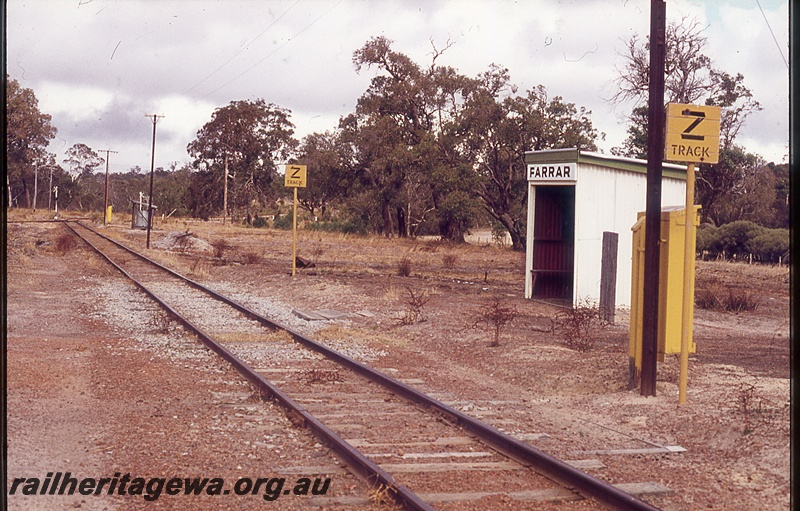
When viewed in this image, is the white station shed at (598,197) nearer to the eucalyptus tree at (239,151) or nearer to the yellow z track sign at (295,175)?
the yellow z track sign at (295,175)

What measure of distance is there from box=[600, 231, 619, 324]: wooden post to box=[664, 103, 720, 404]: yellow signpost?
20.6 ft

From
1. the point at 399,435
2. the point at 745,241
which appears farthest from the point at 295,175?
Result: the point at 745,241

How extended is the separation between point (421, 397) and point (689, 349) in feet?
8.94

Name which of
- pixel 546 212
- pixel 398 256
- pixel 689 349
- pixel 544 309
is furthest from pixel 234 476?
pixel 398 256

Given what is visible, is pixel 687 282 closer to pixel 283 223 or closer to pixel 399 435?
pixel 399 435

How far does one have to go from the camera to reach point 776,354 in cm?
1208

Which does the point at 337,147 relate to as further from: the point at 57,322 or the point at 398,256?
the point at 57,322

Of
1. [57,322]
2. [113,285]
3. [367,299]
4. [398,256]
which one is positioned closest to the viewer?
[57,322]

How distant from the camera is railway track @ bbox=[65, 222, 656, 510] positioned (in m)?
5.82

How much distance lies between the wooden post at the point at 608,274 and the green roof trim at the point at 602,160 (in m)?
2.82

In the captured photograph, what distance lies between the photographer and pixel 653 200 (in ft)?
28.3

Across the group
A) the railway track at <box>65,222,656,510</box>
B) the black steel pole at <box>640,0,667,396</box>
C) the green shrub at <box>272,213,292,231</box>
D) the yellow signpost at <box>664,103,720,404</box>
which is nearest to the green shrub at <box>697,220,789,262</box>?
the railway track at <box>65,222,656,510</box>

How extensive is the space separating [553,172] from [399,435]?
11271 millimetres

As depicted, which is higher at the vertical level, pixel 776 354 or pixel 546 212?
pixel 546 212
